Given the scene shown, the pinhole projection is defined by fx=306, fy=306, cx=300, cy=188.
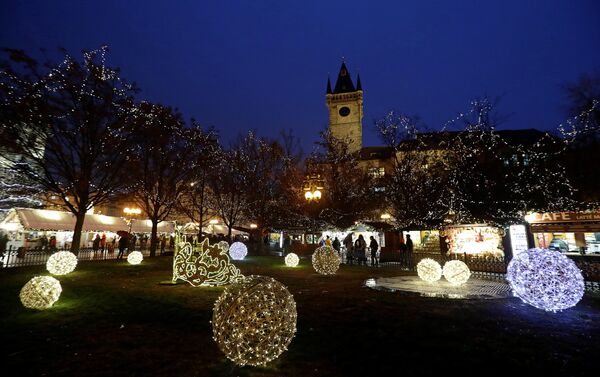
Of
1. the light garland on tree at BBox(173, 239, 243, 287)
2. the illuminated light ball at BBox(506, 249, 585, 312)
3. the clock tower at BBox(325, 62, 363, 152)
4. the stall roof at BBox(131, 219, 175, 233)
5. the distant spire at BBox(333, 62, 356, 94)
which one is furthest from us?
the distant spire at BBox(333, 62, 356, 94)

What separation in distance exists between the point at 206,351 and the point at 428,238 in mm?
25411

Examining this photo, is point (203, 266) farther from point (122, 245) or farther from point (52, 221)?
point (52, 221)

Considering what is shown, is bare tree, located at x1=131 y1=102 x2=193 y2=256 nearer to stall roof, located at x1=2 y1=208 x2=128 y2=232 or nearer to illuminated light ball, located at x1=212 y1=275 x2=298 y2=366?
stall roof, located at x1=2 y1=208 x2=128 y2=232

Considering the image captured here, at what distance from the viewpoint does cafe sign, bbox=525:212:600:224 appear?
1616cm

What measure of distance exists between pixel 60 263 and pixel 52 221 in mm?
15010

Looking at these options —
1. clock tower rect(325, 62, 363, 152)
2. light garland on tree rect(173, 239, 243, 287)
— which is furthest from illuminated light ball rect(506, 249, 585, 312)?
clock tower rect(325, 62, 363, 152)

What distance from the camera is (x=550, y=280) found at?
6.70 metres

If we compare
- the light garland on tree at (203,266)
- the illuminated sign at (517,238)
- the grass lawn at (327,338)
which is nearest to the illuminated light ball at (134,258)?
the light garland on tree at (203,266)

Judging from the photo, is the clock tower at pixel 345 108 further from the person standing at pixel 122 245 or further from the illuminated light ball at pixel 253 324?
the illuminated light ball at pixel 253 324

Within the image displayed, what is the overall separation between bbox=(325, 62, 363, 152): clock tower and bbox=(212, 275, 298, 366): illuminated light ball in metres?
63.3

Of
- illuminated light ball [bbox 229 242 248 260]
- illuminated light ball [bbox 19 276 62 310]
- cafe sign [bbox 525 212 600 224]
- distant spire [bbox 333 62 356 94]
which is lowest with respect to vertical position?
illuminated light ball [bbox 19 276 62 310]

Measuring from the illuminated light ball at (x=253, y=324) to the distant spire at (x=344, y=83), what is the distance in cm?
6936

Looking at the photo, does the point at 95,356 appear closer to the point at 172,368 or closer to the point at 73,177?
the point at 172,368

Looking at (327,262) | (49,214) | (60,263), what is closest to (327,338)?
(327,262)
